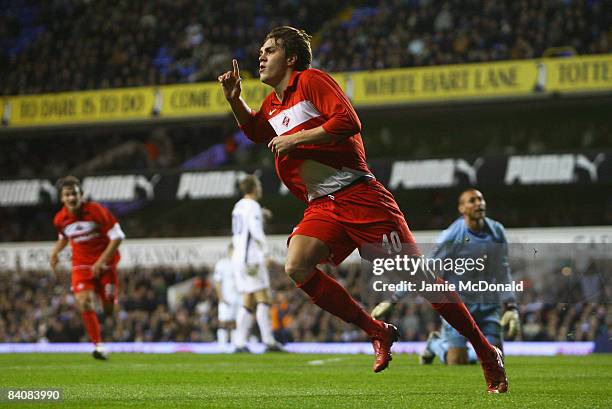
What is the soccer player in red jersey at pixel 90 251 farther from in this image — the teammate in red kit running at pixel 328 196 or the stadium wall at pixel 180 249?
the stadium wall at pixel 180 249

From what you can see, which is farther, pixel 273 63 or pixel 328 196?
pixel 273 63

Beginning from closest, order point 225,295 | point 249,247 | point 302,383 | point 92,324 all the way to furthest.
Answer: point 302,383
point 92,324
point 249,247
point 225,295

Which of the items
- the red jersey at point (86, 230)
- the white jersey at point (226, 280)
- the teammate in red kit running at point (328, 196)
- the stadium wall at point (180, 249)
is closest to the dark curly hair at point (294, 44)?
the teammate in red kit running at point (328, 196)

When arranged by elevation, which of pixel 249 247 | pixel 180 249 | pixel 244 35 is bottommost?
pixel 249 247

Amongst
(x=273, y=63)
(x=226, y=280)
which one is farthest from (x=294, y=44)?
(x=226, y=280)

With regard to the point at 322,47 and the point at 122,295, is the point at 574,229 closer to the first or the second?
the point at 322,47

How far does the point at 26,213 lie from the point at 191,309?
33.4ft

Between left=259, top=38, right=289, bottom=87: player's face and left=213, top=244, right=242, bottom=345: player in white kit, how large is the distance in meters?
10.5

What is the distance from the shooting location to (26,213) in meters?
29.7

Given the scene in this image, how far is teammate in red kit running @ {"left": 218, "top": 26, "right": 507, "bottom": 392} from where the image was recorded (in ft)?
20.9

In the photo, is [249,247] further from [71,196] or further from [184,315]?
[184,315]

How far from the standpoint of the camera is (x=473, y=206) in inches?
375

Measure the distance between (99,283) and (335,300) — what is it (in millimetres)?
6444

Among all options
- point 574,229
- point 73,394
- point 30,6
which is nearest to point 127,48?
point 30,6
